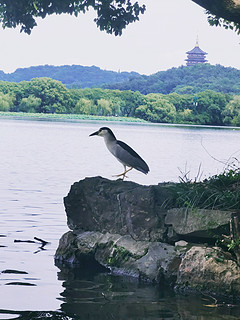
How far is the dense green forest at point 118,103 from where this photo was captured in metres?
130

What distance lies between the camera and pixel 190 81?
516 ft

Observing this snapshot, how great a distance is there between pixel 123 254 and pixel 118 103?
125 m

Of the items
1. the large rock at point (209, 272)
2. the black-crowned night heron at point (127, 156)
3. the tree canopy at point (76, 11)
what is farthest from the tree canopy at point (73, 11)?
the large rock at point (209, 272)

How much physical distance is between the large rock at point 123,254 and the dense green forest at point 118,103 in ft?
384

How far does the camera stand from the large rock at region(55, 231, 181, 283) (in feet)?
29.6

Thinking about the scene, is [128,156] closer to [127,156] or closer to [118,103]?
[127,156]

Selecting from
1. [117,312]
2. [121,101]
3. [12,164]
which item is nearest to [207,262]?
[117,312]

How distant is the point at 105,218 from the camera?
10.1 m

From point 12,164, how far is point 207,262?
2180 centimetres

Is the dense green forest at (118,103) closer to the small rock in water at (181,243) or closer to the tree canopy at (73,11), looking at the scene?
the tree canopy at (73,11)

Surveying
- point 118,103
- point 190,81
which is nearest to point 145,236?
point 118,103

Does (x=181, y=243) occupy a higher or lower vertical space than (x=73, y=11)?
lower

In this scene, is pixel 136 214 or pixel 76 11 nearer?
pixel 136 214

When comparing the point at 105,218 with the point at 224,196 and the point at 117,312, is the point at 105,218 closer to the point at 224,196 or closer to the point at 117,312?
the point at 224,196
